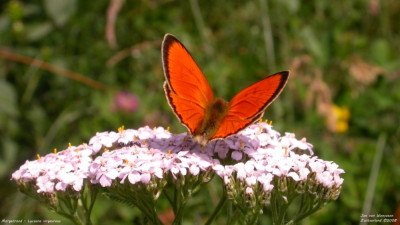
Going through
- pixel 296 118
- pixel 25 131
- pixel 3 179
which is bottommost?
pixel 3 179

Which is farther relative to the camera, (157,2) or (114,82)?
(157,2)

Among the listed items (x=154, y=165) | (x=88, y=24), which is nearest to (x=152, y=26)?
(x=88, y=24)

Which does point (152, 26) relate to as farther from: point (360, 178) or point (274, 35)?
point (360, 178)

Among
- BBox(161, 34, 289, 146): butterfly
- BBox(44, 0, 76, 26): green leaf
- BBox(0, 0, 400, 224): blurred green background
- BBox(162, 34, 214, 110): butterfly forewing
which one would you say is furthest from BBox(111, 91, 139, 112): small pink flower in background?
BBox(162, 34, 214, 110): butterfly forewing

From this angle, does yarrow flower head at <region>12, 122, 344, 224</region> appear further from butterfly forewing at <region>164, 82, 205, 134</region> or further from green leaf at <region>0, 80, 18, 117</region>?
green leaf at <region>0, 80, 18, 117</region>

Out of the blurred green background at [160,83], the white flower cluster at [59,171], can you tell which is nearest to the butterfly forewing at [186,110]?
the white flower cluster at [59,171]

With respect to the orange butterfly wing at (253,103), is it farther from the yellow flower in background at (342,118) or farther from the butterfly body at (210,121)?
the yellow flower in background at (342,118)

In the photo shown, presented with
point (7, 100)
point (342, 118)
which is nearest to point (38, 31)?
point (7, 100)
